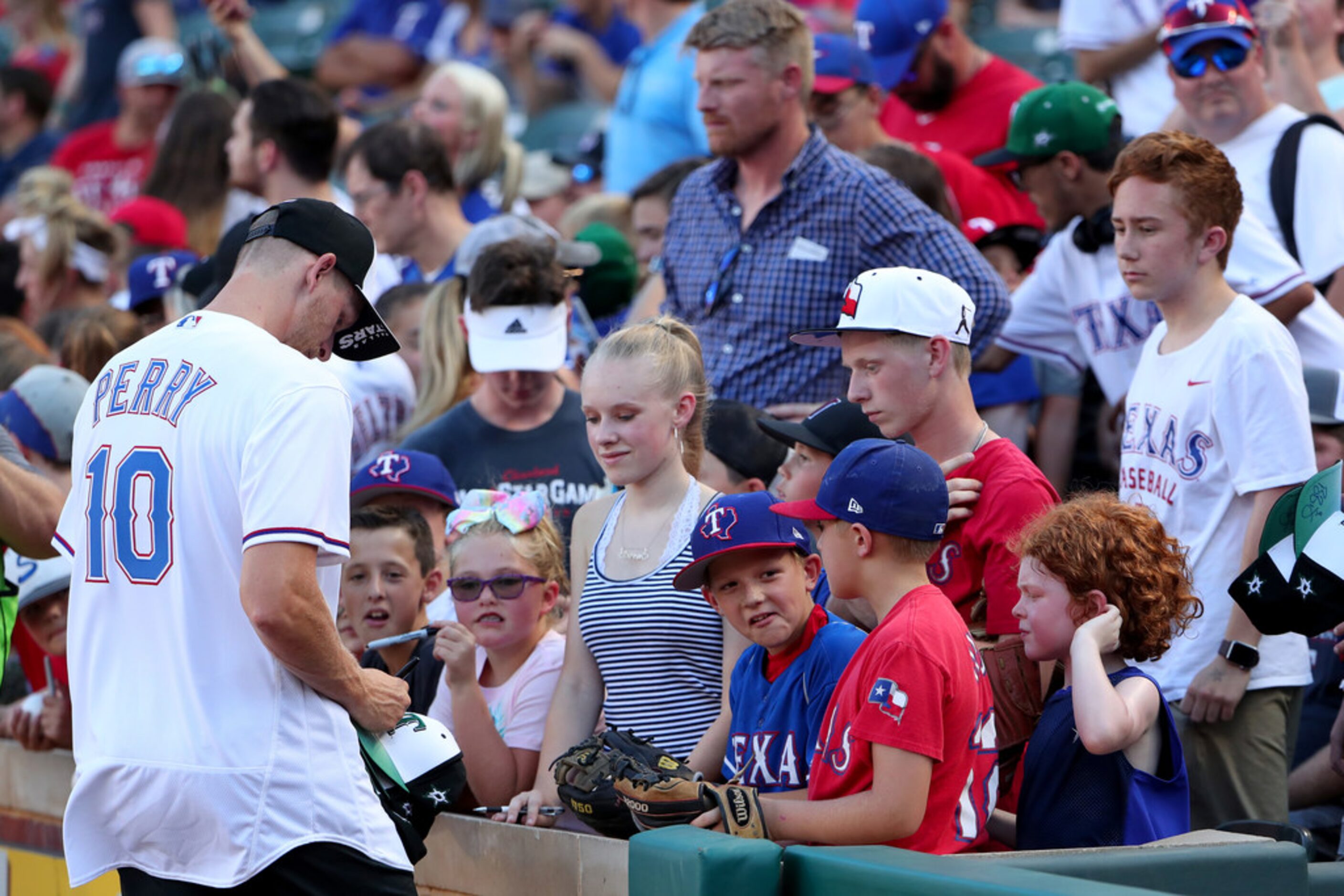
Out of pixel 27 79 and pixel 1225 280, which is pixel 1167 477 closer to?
pixel 1225 280

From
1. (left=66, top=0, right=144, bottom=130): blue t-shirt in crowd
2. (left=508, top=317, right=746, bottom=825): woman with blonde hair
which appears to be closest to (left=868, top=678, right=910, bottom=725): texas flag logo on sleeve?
(left=508, top=317, right=746, bottom=825): woman with blonde hair

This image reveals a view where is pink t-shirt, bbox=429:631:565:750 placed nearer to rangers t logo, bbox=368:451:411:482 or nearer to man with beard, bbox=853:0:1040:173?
rangers t logo, bbox=368:451:411:482

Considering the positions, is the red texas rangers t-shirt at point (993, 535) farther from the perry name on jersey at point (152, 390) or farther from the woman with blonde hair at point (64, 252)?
the woman with blonde hair at point (64, 252)

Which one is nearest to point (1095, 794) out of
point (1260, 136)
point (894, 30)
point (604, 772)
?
point (604, 772)

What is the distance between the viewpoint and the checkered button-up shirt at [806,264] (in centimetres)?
551

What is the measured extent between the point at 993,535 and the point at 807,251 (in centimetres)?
186

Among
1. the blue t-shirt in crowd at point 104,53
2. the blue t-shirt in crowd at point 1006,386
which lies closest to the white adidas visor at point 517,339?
the blue t-shirt in crowd at point 1006,386

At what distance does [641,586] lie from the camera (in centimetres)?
422

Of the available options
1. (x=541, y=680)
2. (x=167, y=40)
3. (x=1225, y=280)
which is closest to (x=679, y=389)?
(x=541, y=680)

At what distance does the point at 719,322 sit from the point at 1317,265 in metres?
1.98

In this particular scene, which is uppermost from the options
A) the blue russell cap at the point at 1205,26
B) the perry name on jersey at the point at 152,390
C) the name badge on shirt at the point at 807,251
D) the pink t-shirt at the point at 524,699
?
the blue russell cap at the point at 1205,26

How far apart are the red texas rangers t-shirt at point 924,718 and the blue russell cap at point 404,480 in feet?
6.83

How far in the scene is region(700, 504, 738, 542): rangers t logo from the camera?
3.79 metres

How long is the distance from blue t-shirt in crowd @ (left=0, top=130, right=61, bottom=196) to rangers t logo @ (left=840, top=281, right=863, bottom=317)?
31.2ft
